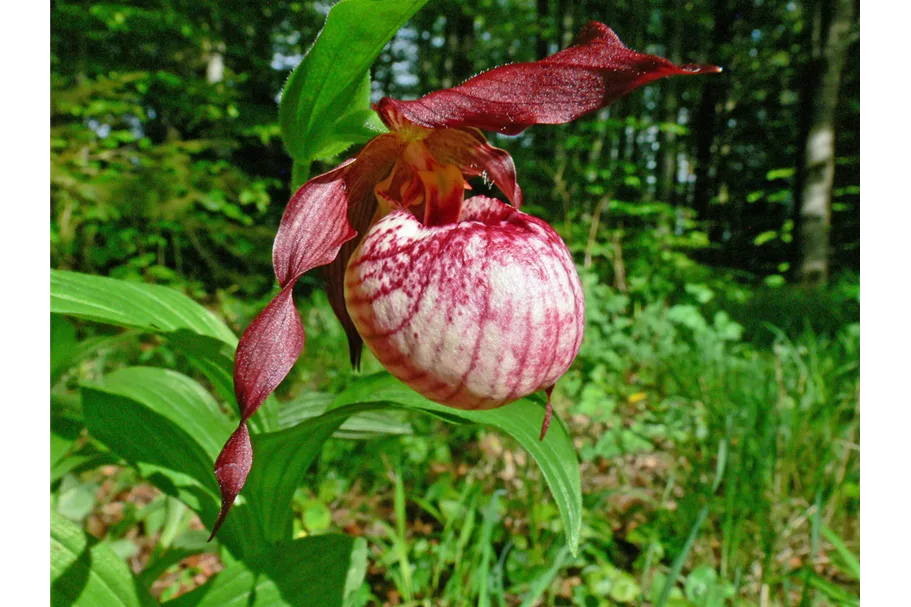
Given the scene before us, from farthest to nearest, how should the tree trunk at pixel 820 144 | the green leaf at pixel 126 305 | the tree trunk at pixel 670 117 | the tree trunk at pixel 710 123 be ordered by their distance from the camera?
the tree trunk at pixel 710 123
the tree trunk at pixel 670 117
the tree trunk at pixel 820 144
the green leaf at pixel 126 305

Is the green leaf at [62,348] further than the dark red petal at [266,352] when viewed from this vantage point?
Yes

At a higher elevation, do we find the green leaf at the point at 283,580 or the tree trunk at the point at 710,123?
the tree trunk at the point at 710,123

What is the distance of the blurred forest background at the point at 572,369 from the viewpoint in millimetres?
1171

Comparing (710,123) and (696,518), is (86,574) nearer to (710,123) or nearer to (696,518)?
(696,518)

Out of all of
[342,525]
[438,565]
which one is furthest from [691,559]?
[342,525]

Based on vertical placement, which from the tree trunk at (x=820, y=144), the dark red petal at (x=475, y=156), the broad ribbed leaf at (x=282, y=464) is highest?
the tree trunk at (x=820, y=144)

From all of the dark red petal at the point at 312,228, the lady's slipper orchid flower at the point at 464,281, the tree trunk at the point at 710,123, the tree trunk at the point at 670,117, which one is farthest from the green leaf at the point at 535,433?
the tree trunk at the point at 710,123

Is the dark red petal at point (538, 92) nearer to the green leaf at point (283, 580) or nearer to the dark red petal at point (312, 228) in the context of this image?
the dark red petal at point (312, 228)

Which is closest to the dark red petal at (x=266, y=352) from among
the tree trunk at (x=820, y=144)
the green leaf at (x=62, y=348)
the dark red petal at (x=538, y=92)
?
the dark red petal at (x=538, y=92)

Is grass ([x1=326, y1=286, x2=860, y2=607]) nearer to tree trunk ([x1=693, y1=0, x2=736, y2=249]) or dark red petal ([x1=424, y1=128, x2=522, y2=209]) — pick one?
dark red petal ([x1=424, y1=128, x2=522, y2=209])

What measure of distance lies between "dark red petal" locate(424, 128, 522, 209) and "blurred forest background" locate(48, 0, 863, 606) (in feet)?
0.47

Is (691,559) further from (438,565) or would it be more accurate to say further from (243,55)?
(243,55)

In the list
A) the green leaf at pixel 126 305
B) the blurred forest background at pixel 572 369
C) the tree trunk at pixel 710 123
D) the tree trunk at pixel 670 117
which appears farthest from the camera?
the tree trunk at pixel 710 123
